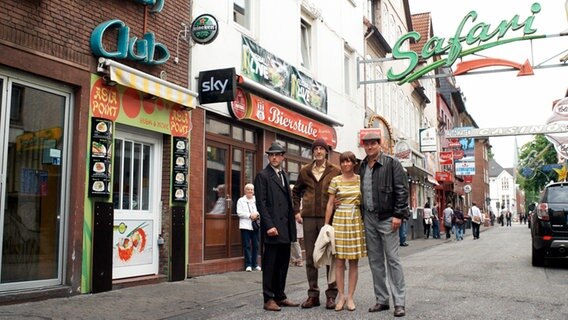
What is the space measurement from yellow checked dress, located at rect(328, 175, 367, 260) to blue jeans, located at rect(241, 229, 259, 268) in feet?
15.7

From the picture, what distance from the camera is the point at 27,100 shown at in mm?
6934

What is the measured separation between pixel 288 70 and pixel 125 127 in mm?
5979

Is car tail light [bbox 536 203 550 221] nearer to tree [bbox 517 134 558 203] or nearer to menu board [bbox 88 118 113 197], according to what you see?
menu board [bbox 88 118 113 197]

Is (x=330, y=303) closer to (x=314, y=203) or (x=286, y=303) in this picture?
(x=286, y=303)

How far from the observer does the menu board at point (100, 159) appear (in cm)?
760

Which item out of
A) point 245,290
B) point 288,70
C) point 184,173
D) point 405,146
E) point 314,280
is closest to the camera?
point 314,280

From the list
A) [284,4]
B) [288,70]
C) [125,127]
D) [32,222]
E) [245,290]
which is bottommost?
[245,290]

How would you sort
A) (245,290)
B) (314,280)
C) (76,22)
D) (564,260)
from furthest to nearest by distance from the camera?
(564,260) < (245,290) < (76,22) < (314,280)

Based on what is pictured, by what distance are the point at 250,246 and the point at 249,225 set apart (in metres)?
0.50

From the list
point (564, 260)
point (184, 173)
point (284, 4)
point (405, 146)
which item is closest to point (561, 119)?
point (405, 146)

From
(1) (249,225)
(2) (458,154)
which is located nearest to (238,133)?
(1) (249,225)

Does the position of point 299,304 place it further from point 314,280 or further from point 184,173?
point 184,173

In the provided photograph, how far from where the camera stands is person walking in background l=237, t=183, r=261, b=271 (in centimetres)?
1081

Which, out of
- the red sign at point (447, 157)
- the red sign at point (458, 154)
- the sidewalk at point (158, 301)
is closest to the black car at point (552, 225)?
the sidewalk at point (158, 301)
